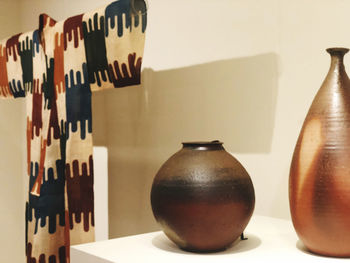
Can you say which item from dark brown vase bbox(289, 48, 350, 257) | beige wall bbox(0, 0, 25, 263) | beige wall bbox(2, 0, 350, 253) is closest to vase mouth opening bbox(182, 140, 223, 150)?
dark brown vase bbox(289, 48, 350, 257)

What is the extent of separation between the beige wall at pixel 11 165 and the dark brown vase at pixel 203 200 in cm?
141

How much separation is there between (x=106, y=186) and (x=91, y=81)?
1.65 ft

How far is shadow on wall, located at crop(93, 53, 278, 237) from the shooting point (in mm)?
1100

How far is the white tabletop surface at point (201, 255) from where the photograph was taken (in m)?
0.72

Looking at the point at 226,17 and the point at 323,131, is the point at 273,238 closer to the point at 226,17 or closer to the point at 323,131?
the point at 323,131

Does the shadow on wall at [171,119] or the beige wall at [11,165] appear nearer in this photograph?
the shadow on wall at [171,119]

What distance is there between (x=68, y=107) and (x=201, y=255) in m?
0.59

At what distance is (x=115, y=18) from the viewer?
107cm

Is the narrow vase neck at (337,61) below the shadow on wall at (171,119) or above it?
above

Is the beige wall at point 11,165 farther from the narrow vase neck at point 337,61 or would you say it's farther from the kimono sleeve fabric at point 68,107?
the narrow vase neck at point 337,61

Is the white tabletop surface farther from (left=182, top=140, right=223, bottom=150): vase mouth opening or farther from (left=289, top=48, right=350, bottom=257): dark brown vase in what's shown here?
(left=182, top=140, right=223, bottom=150): vase mouth opening

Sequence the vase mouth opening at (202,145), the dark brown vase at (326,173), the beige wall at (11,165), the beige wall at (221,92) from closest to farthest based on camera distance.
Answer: the dark brown vase at (326,173) → the vase mouth opening at (202,145) → the beige wall at (221,92) → the beige wall at (11,165)

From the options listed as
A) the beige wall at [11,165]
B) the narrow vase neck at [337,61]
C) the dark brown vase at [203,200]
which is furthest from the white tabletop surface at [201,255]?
the beige wall at [11,165]

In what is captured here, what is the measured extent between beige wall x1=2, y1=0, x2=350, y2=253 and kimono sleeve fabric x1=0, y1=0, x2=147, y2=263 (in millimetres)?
233
